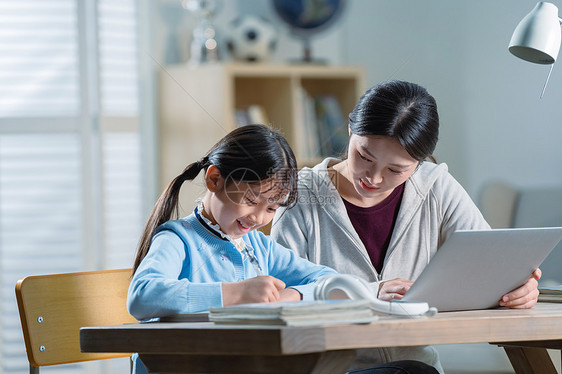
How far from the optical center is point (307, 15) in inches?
110

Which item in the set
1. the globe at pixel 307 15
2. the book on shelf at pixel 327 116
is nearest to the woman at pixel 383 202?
the book on shelf at pixel 327 116

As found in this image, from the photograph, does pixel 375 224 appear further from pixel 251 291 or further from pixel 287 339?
pixel 287 339

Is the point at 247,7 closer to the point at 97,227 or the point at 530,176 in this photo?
the point at 97,227

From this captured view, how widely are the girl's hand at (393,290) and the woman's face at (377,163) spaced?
0.23 m

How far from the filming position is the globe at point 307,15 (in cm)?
279

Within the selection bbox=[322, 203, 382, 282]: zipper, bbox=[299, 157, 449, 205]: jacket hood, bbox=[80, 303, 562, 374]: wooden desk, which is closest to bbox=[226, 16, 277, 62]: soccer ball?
bbox=[299, 157, 449, 205]: jacket hood

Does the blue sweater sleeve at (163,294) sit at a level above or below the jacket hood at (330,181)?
below

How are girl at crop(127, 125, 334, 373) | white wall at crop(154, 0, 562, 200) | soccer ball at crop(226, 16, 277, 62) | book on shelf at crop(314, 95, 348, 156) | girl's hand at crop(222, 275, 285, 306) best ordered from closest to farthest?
girl's hand at crop(222, 275, 285, 306) → girl at crop(127, 125, 334, 373) → book on shelf at crop(314, 95, 348, 156) → white wall at crop(154, 0, 562, 200) → soccer ball at crop(226, 16, 277, 62)

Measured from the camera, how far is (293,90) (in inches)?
103

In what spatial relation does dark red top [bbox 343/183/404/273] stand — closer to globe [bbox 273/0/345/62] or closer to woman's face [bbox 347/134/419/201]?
woman's face [bbox 347/134/419/201]

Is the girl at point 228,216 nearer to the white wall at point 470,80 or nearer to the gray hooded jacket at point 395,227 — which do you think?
the gray hooded jacket at point 395,227

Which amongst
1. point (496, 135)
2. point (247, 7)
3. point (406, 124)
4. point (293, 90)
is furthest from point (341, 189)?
point (247, 7)

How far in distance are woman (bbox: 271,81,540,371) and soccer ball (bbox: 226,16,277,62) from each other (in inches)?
50.8

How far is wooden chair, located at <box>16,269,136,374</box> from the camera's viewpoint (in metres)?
1.21
